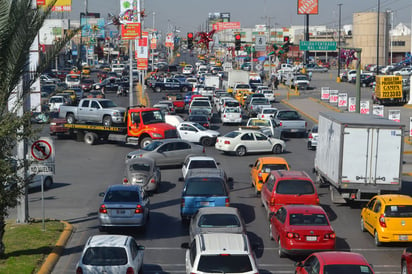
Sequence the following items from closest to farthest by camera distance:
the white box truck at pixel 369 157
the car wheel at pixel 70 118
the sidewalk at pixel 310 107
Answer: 1. the white box truck at pixel 369 157
2. the car wheel at pixel 70 118
3. the sidewalk at pixel 310 107

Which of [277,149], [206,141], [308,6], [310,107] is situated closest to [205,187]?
[277,149]

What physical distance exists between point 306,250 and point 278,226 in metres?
1.30

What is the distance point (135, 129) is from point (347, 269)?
84.5 feet

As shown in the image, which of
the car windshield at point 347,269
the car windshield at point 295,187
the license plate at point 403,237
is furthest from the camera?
the car windshield at point 295,187

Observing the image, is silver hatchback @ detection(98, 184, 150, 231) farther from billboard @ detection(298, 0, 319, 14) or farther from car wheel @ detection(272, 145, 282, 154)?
billboard @ detection(298, 0, 319, 14)

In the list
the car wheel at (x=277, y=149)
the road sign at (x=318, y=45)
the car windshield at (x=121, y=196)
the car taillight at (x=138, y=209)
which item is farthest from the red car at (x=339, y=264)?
the road sign at (x=318, y=45)

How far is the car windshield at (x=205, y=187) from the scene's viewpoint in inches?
841

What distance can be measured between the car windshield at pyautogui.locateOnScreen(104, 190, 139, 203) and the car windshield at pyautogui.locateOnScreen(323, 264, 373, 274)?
8560 mm

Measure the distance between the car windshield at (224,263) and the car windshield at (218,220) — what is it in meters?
4.20

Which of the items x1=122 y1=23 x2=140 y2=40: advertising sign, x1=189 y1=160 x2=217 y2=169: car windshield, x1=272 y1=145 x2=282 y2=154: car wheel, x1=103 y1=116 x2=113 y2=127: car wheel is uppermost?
x1=122 y1=23 x2=140 y2=40: advertising sign

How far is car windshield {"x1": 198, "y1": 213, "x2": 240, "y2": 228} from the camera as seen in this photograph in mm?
17547

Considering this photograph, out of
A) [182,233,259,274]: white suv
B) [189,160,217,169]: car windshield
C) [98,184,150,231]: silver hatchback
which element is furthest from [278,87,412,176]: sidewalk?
[182,233,259,274]: white suv

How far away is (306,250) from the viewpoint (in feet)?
56.5

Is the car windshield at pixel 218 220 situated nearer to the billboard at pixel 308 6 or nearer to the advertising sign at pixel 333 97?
the advertising sign at pixel 333 97
